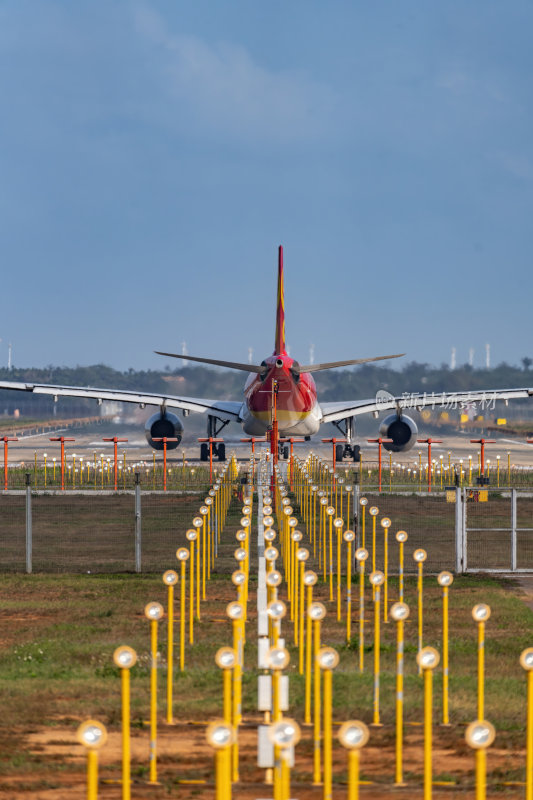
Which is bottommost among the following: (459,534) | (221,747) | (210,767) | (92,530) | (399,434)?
(210,767)

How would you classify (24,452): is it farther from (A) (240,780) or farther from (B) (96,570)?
(A) (240,780)

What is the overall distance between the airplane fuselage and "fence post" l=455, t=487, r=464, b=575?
20.7 m

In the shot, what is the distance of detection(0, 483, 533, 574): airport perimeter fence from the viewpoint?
22312 millimetres

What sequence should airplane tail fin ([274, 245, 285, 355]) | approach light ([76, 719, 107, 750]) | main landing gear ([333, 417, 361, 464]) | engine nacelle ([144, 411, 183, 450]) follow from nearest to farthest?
1. approach light ([76, 719, 107, 750])
2. airplane tail fin ([274, 245, 285, 355])
3. engine nacelle ([144, 411, 183, 450])
4. main landing gear ([333, 417, 361, 464])

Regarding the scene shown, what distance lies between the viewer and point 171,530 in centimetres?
2923

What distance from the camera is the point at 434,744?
10211 millimetres

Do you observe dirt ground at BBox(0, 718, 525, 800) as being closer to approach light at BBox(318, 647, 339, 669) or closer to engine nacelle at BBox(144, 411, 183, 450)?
approach light at BBox(318, 647, 339, 669)

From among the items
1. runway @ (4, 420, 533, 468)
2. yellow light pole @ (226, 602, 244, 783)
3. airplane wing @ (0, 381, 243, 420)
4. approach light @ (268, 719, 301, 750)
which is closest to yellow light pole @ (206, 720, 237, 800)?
approach light @ (268, 719, 301, 750)

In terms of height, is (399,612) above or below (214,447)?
below

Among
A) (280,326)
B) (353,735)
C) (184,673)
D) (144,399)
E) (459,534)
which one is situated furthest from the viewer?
(144,399)

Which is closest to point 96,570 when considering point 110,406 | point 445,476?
point 445,476

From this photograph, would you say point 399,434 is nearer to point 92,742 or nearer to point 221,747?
point 92,742

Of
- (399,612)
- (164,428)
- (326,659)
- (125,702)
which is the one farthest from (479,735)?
(164,428)

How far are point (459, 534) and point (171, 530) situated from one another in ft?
33.4
